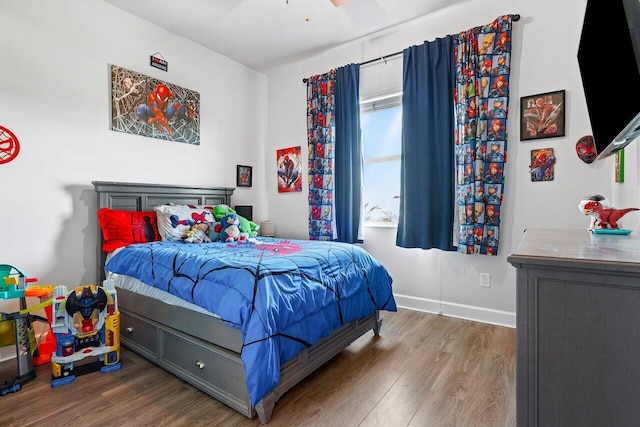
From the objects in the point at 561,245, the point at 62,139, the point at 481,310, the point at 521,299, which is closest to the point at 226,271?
the point at 521,299

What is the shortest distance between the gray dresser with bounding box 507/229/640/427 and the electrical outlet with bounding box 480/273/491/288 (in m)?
1.96

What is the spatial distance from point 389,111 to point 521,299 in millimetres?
2794

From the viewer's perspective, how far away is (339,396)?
175 centimetres

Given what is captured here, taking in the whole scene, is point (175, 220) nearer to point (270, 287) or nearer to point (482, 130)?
point (270, 287)

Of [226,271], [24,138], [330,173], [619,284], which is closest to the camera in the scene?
[619,284]

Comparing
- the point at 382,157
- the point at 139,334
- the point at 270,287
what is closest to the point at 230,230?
the point at 139,334

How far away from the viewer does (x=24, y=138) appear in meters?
2.33

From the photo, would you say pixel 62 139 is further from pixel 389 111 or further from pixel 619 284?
pixel 619 284

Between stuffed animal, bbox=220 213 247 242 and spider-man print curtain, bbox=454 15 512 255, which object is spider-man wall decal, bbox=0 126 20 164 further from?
spider-man print curtain, bbox=454 15 512 255

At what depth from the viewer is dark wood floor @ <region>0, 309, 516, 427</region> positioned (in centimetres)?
156

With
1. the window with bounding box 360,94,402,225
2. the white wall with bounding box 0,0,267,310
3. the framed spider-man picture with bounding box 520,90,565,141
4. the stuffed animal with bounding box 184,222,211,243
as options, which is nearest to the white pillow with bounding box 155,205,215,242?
the stuffed animal with bounding box 184,222,211,243

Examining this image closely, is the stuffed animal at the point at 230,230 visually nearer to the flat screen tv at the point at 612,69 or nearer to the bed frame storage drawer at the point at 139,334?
the bed frame storage drawer at the point at 139,334

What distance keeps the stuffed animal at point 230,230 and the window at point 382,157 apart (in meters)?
1.43

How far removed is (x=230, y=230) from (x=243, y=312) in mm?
1435
